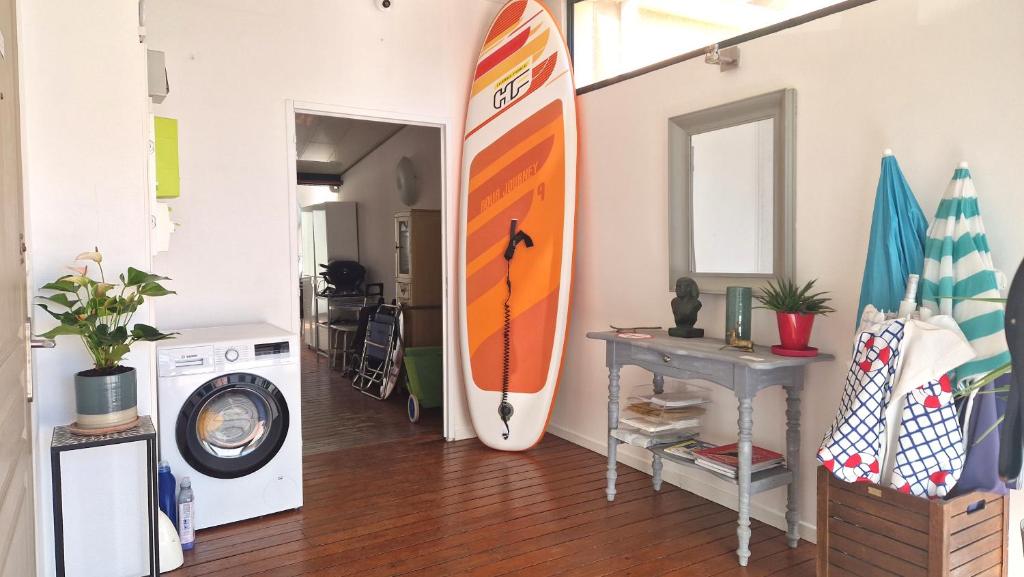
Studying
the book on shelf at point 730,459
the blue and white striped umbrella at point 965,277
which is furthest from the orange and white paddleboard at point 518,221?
the blue and white striped umbrella at point 965,277

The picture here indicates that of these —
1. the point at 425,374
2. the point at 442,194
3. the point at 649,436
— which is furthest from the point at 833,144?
the point at 425,374

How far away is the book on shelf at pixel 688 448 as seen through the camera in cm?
288

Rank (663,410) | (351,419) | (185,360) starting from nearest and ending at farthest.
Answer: (185,360) < (663,410) < (351,419)

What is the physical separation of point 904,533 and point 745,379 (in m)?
0.71

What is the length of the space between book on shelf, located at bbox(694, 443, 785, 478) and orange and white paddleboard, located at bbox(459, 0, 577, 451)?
1223 mm

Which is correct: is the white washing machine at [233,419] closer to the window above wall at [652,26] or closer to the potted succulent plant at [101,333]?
the potted succulent plant at [101,333]

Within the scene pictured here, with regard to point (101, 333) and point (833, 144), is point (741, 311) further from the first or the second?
point (101, 333)

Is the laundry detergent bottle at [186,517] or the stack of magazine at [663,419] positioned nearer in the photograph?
the laundry detergent bottle at [186,517]

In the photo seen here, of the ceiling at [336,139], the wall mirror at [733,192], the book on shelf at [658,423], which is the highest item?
the ceiling at [336,139]

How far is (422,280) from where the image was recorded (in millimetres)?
5617

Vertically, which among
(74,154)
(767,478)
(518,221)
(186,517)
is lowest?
(186,517)

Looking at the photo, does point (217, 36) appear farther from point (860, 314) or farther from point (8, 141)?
point (860, 314)

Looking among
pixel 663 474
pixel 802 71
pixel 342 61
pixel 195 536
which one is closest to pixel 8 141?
pixel 195 536

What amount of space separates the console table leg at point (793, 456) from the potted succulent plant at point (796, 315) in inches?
7.7
